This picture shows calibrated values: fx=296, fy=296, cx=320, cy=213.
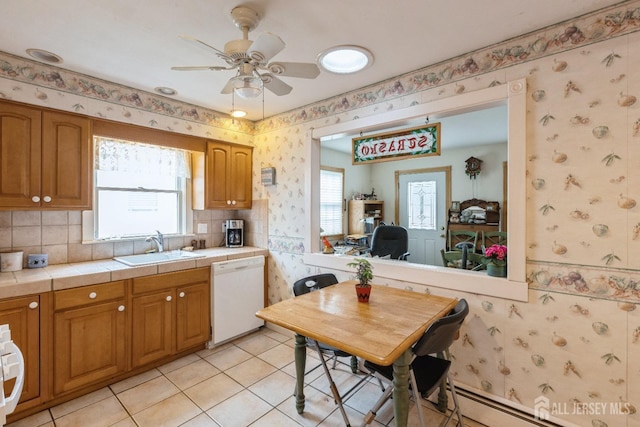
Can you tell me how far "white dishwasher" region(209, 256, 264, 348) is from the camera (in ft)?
9.98

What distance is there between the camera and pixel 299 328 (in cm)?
166

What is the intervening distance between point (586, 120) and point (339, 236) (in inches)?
164

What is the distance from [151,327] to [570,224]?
128 inches

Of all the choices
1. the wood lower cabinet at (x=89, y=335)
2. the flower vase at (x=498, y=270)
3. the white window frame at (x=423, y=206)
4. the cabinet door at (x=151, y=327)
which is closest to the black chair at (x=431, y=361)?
the flower vase at (x=498, y=270)

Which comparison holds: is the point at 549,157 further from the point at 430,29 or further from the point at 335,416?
the point at 335,416

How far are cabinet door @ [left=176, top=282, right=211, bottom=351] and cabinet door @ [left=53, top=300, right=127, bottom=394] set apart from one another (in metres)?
0.46

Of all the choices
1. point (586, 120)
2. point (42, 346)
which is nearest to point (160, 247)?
point (42, 346)

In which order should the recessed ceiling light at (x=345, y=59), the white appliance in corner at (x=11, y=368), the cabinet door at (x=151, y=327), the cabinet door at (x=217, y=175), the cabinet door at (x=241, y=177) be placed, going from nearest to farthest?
the white appliance in corner at (x=11, y=368) < the recessed ceiling light at (x=345, y=59) < the cabinet door at (x=151, y=327) < the cabinet door at (x=217, y=175) < the cabinet door at (x=241, y=177)

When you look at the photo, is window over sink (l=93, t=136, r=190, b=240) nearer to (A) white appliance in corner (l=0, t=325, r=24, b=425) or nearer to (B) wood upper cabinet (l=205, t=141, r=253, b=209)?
(B) wood upper cabinet (l=205, t=141, r=253, b=209)

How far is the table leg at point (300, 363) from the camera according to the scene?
78.7 inches

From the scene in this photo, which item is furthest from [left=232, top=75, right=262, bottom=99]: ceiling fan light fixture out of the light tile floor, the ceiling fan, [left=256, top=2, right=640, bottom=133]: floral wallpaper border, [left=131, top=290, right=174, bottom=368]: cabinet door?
the light tile floor

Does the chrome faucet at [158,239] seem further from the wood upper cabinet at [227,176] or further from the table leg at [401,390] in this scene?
the table leg at [401,390]

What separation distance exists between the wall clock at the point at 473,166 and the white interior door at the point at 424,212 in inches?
17.5

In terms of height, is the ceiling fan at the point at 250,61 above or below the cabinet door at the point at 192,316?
above
